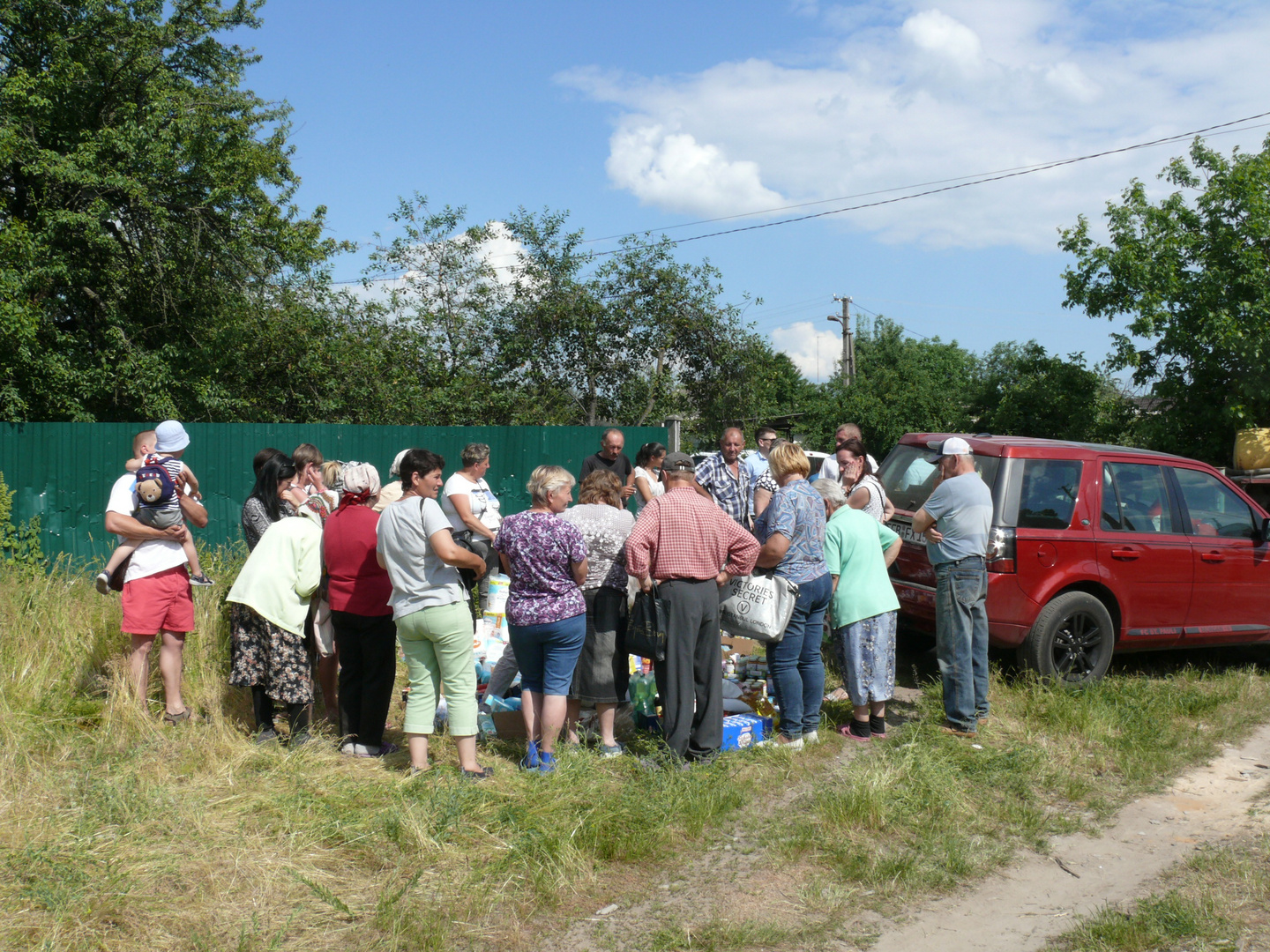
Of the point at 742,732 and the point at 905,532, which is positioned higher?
the point at 905,532

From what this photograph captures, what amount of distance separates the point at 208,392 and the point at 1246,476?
12.5 metres

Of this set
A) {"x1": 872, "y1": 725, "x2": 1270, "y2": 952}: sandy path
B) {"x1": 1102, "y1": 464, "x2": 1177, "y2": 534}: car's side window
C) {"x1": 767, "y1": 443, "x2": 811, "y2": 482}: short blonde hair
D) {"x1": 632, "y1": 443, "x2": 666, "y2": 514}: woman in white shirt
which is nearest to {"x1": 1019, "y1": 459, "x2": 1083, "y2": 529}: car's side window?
{"x1": 1102, "y1": 464, "x2": 1177, "y2": 534}: car's side window

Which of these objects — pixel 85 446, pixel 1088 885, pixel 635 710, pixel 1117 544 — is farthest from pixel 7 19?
pixel 1088 885

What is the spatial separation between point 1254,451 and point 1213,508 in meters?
4.00

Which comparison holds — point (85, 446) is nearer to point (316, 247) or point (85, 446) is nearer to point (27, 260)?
point (27, 260)

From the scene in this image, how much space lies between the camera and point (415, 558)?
475cm

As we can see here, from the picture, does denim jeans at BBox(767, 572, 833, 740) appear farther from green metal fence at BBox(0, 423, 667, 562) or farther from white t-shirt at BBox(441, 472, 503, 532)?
green metal fence at BBox(0, 423, 667, 562)

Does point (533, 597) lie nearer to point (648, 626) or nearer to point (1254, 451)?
point (648, 626)

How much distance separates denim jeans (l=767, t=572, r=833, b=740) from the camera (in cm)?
541

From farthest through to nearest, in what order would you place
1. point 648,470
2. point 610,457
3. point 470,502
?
point 610,457, point 648,470, point 470,502

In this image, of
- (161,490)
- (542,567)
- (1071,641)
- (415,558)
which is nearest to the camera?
(415,558)

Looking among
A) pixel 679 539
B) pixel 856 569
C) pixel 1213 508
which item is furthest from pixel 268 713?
pixel 1213 508

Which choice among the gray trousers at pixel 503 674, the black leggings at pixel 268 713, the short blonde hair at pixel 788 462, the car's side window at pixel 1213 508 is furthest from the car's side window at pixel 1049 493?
the black leggings at pixel 268 713

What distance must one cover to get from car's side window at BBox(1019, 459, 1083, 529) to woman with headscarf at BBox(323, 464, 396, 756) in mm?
4185
